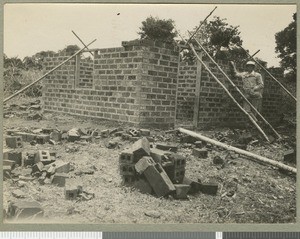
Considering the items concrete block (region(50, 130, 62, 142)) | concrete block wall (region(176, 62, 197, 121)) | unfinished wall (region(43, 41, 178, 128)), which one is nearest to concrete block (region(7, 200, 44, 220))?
concrete block (region(50, 130, 62, 142))

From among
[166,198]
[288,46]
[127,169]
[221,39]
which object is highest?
[221,39]

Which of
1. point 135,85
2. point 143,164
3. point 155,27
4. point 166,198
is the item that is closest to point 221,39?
point 155,27

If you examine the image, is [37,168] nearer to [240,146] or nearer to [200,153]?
[200,153]

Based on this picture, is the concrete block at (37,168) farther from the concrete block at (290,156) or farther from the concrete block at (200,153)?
the concrete block at (290,156)

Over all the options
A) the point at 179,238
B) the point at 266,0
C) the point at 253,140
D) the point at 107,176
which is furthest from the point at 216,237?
the point at 266,0

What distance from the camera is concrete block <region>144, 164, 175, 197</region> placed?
15.7 ft

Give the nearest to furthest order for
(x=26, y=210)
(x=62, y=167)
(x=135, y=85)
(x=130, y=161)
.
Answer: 1. (x=26, y=210)
2. (x=130, y=161)
3. (x=62, y=167)
4. (x=135, y=85)

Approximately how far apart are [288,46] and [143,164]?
2715mm

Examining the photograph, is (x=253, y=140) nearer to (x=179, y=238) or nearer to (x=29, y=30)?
(x=179, y=238)

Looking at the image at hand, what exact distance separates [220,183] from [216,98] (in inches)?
131

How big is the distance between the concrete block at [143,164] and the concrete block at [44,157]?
4.42 feet

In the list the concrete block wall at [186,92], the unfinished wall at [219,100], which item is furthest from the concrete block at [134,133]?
the concrete block wall at [186,92]

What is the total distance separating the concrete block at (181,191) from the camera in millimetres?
4871

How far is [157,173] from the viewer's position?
479 centimetres
